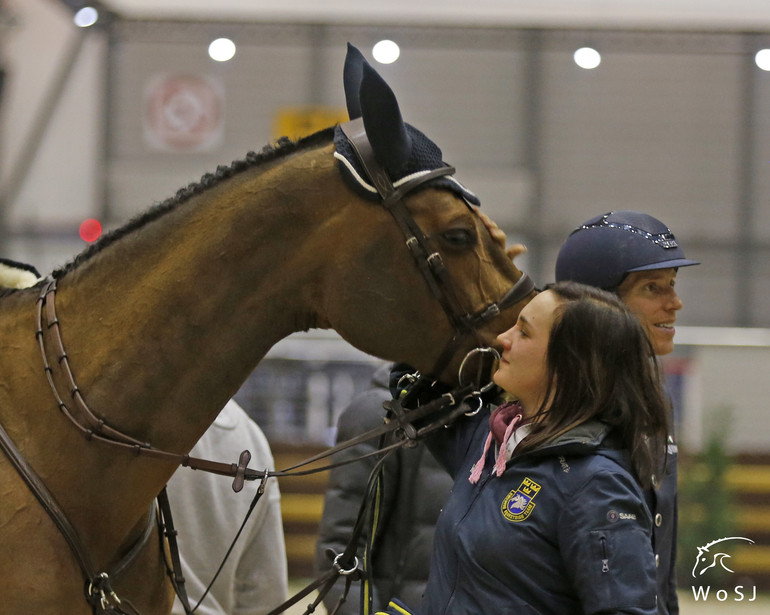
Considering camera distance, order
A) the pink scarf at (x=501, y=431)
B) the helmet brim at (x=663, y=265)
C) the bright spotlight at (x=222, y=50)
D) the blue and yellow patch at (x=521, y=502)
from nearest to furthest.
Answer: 1. the blue and yellow patch at (x=521, y=502)
2. the pink scarf at (x=501, y=431)
3. the helmet brim at (x=663, y=265)
4. the bright spotlight at (x=222, y=50)

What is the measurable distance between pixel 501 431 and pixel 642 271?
1.74 feet

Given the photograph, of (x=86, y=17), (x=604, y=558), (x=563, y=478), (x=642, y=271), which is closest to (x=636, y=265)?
(x=642, y=271)

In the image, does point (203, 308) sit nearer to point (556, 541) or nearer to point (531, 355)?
point (531, 355)

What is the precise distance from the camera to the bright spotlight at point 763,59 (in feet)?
18.2

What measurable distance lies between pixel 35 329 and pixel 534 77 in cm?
458

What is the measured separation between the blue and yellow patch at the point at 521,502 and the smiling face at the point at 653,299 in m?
0.61

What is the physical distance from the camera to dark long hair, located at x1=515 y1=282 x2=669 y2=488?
149 cm

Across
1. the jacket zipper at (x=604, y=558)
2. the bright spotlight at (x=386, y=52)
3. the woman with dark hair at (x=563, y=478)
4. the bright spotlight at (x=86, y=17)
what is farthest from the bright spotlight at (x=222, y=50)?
the jacket zipper at (x=604, y=558)

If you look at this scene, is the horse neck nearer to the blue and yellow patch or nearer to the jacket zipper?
the blue and yellow patch

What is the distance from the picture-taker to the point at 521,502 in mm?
1431

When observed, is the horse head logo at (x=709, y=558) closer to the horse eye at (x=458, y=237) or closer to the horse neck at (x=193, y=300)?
the horse eye at (x=458, y=237)

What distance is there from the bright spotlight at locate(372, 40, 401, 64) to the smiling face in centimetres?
404

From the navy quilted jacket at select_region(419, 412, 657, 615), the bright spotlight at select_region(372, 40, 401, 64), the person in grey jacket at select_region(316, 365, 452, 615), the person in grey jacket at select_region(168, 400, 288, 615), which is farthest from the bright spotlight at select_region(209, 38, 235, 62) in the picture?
the navy quilted jacket at select_region(419, 412, 657, 615)

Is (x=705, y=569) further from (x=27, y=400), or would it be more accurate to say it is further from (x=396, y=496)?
(x=27, y=400)
